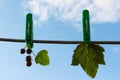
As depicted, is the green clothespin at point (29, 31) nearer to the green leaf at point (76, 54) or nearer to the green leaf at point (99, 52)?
the green leaf at point (76, 54)

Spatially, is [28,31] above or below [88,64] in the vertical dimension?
above

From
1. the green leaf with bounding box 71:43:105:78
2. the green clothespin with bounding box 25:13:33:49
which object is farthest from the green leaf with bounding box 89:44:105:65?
the green clothespin with bounding box 25:13:33:49

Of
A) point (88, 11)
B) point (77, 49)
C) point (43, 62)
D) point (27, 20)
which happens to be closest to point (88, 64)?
point (77, 49)

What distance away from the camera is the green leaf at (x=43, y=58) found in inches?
104

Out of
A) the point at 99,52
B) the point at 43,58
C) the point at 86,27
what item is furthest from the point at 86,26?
the point at 43,58

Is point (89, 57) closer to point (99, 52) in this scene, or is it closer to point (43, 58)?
point (99, 52)

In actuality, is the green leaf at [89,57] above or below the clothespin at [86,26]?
below

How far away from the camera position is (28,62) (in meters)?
3.08

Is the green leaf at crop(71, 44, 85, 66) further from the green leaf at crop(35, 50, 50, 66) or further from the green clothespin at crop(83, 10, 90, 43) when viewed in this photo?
the green leaf at crop(35, 50, 50, 66)

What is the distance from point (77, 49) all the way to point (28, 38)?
727 mm

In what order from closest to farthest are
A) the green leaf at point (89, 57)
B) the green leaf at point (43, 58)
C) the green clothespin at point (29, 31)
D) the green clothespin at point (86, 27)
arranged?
the green leaf at point (89, 57) → the green leaf at point (43, 58) → the green clothespin at point (86, 27) → the green clothespin at point (29, 31)

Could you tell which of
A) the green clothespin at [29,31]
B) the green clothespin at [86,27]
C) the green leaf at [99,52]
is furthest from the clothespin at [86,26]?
the green clothespin at [29,31]

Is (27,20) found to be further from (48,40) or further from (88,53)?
(88,53)

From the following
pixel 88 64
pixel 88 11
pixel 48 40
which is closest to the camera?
pixel 88 64
